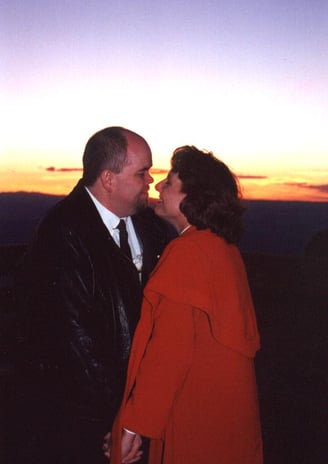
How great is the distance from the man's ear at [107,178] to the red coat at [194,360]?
532 millimetres

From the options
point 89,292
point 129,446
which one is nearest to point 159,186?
point 89,292

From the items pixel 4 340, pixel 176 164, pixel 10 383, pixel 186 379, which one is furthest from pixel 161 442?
pixel 10 383

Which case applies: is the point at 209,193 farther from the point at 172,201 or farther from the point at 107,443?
the point at 107,443

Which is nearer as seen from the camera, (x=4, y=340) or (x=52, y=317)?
(x=52, y=317)

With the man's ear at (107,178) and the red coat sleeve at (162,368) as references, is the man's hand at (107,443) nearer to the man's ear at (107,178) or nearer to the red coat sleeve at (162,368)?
the red coat sleeve at (162,368)

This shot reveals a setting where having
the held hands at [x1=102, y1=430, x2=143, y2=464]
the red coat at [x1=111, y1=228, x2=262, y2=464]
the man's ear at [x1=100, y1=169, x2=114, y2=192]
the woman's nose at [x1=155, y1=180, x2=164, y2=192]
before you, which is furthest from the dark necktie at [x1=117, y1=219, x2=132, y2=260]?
the held hands at [x1=102, y1=430, x2=143, y2=464]

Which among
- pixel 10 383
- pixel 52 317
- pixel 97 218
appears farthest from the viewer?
pixel 10 383

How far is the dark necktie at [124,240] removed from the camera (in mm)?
2224

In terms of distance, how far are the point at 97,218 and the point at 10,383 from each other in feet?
9.18

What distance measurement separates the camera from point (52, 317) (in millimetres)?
1947

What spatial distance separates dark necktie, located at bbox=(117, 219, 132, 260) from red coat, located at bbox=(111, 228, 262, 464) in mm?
427

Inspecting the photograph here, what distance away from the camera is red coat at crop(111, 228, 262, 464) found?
1.72m

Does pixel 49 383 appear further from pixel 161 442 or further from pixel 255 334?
pixel 255 334

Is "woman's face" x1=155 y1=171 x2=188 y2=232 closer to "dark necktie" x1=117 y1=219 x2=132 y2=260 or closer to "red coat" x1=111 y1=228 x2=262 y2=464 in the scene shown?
"red coat" x1=111 y1=228 x2=262 y2=464
